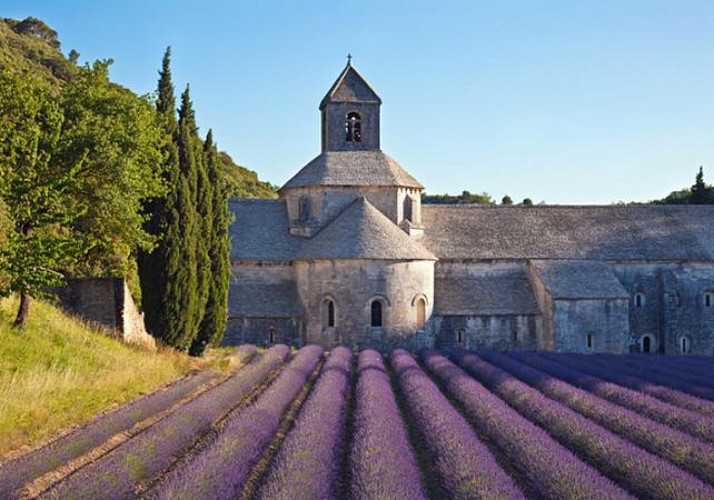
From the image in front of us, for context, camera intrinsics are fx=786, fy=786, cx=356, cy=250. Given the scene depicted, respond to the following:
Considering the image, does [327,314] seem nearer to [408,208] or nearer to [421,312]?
[421,312]

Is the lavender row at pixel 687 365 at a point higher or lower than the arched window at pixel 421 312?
lower

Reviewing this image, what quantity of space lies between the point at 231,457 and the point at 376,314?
2285 cm

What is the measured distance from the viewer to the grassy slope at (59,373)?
43.8 feet

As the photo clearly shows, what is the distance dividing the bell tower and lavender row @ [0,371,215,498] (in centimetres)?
2318

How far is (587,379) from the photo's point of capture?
67.7ft

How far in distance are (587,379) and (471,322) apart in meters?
14.9

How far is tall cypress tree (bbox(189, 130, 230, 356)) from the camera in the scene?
91.9 feet

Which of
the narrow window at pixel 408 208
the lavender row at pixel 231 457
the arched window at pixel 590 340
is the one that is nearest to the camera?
the lavender row at pixel 231 457

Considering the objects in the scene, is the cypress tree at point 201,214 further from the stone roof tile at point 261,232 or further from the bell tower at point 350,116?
the bell tower at point 350,116

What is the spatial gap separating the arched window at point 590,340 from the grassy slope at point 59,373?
62.3 feet

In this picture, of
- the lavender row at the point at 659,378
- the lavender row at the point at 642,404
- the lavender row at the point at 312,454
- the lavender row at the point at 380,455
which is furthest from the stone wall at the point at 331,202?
the lavender row at the point at 380,455

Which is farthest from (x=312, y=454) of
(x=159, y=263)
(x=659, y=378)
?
(x=159, y=263)

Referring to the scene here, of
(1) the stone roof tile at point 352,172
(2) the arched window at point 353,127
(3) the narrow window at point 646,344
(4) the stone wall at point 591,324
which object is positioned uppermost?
(2) the arched window at point 353,127

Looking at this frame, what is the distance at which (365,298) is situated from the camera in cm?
3316
